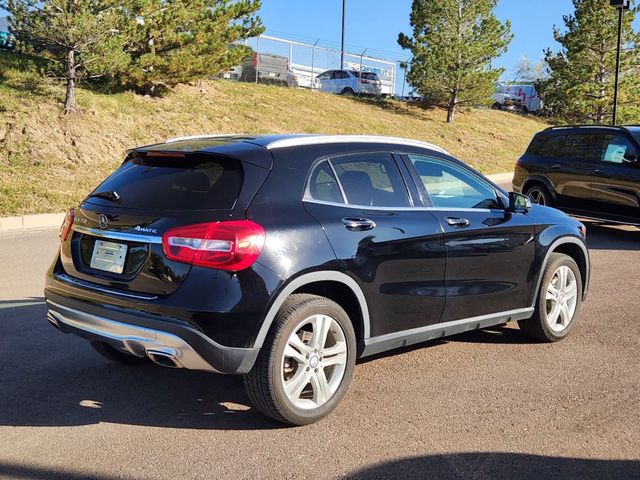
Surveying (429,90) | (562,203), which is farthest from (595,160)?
(429,90)

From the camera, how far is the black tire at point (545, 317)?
5.41m

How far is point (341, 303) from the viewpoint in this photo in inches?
164

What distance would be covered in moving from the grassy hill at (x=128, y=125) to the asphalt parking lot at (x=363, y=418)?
8.70 metres

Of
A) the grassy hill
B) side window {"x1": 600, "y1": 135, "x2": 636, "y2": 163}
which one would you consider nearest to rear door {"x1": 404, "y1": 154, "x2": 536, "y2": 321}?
side window {"x1": 600, "y1": 135, "x2": 636, "y2": 163}

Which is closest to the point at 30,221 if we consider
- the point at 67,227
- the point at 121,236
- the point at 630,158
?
the point at 67,227

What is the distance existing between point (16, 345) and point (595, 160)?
30.9ft

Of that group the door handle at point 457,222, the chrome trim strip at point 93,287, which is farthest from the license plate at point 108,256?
the door handle at point 457,222

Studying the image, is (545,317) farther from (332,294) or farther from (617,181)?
(617,181)

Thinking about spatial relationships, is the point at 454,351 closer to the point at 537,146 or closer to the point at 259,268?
the point at 259,268

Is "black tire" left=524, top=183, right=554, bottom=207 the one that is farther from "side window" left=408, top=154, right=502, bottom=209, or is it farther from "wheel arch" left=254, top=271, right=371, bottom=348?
"wheel arch" left=254, top=271, right=371, bottom=348

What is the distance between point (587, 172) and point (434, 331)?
7738 millimetres

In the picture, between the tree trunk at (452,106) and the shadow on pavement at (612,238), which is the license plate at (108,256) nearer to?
the shadow on pavement at (612,238)

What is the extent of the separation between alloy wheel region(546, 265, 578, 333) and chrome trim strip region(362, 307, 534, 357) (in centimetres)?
30

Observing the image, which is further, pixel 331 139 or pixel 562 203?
pixel 562 203
